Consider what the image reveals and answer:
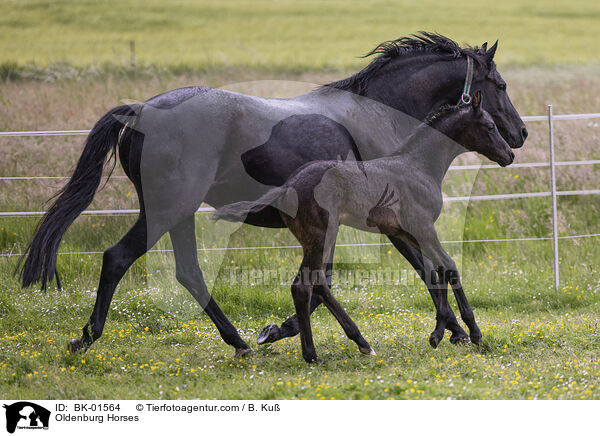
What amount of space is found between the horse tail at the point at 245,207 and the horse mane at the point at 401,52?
4.14 ft

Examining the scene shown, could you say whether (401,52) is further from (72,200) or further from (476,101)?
(72,200)

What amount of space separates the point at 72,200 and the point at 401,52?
2.98 meters

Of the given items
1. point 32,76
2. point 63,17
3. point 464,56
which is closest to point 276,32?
point 63,17

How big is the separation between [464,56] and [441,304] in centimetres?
213

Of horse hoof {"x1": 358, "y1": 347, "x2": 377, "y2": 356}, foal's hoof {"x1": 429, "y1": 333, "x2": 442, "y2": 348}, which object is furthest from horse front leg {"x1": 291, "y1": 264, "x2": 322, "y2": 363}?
foal's hoof {"x1": 429, "y1": 333, "x2": 442, "y2": 348}

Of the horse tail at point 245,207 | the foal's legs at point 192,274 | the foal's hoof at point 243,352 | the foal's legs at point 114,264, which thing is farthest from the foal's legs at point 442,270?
the foal's legs at point 114,264

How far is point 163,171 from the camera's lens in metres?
5.07

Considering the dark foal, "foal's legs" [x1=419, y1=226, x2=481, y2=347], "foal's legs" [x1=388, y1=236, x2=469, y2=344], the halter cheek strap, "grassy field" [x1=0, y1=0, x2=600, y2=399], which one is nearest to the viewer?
"grassy field" [x1=0, y1=0, x2=600, y2=399]

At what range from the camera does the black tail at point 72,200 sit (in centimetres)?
526

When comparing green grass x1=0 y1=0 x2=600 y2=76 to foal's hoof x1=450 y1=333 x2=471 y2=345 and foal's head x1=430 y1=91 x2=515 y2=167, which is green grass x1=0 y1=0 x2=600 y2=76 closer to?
foal's head x1=430 y1=91 x2=515 y2=167

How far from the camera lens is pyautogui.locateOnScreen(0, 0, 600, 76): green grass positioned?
1566 centimetres

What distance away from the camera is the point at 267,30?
18.8m

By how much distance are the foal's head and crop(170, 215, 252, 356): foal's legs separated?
6.96 feet
